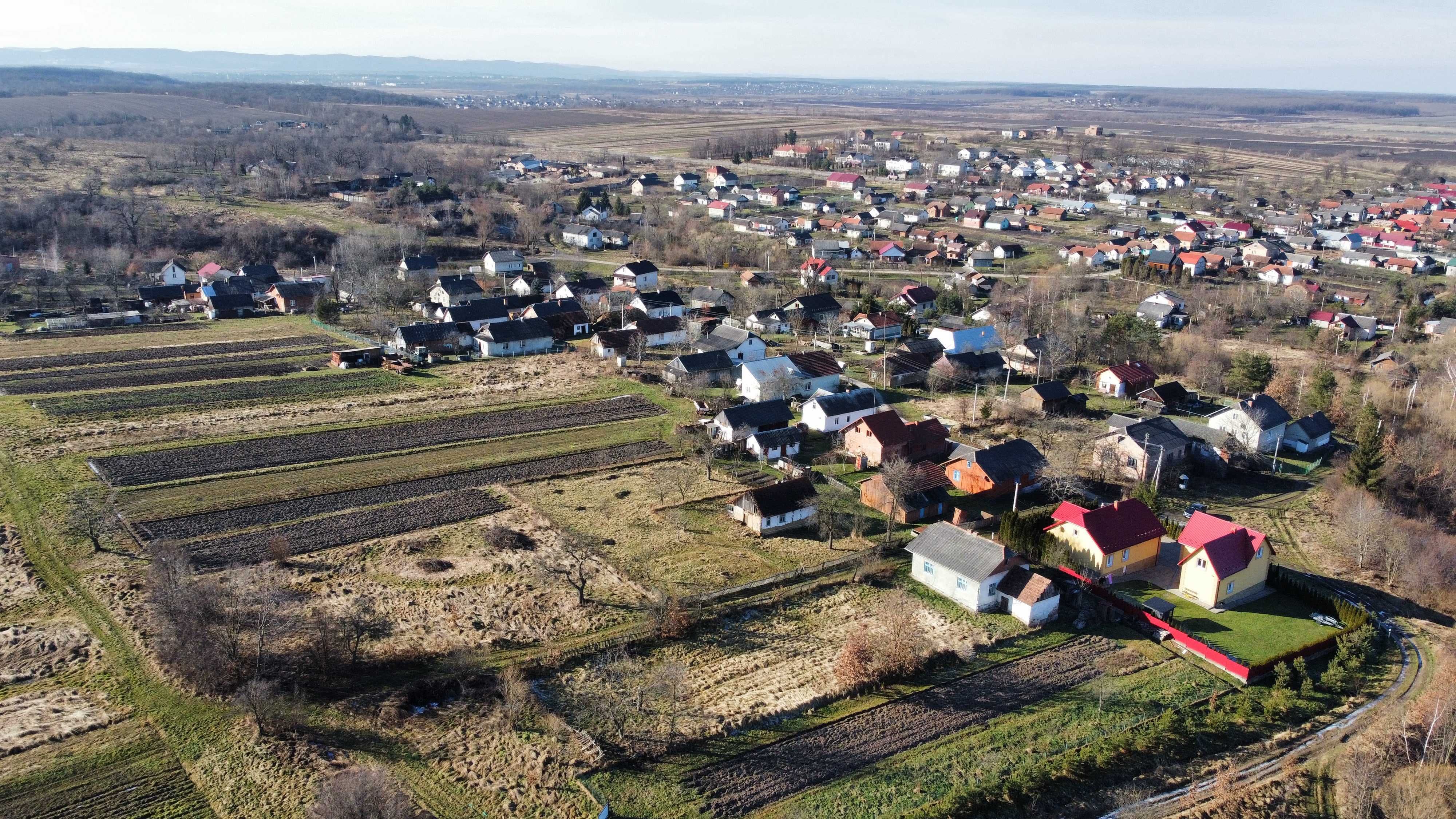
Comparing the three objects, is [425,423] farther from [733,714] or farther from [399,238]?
[399,238]

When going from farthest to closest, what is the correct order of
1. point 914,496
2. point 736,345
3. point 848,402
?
point 736,345 → point 848,402 → point 914,496

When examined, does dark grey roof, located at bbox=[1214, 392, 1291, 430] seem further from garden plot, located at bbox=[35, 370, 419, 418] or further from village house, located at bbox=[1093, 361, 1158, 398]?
garden plot, located at bbox=[35, 370, 419, 418]

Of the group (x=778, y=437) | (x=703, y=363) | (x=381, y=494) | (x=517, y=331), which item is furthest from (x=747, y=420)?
(x=517, y=331)

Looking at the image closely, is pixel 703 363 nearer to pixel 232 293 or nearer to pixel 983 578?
pixel 983 578

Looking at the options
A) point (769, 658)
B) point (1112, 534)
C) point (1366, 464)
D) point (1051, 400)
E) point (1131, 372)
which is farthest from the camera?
point (1131, 372)

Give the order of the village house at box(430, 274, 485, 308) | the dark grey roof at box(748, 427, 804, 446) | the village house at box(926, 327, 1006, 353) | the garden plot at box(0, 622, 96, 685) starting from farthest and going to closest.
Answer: the village house at box(430, 274, 485, 308) < the village house at box(926, 327, 1006, 353) < the dark grey roof at box(748, 427, 804, 446) < the garden plot at box(0, 622, 96, 685)

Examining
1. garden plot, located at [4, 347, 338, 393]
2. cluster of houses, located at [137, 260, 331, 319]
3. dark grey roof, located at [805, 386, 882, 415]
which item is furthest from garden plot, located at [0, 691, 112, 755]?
cluster of houses, located at [137, 260, 331, 319]

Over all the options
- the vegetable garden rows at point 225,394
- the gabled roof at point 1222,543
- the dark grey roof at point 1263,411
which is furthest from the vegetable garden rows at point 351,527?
the dark grey roof at point 1263,411
